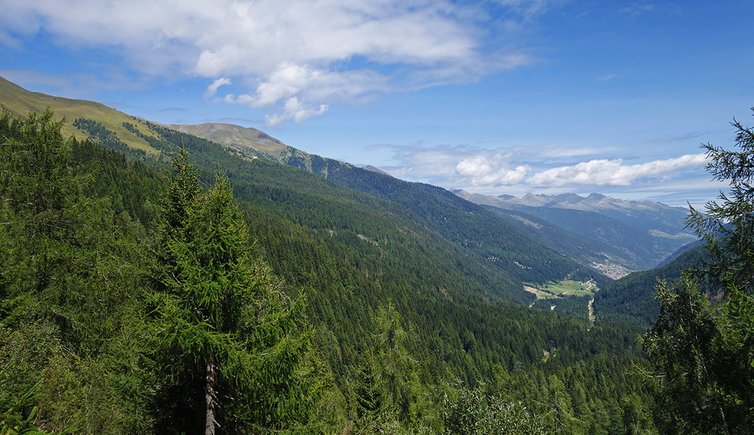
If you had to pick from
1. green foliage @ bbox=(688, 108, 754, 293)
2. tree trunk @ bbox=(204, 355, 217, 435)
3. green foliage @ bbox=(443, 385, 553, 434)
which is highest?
green foliage @ bbox=(688, 108, 754, 293)

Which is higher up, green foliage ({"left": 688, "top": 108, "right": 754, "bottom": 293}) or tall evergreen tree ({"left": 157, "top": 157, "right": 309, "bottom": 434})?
green foliage ({"left": 688, "top": 108, "right": 754, "bottom": 293})

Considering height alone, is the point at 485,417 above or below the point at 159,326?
below

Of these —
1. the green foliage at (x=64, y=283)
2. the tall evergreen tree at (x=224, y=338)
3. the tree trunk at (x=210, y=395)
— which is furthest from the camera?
the green foliage at (x=64, y=283)

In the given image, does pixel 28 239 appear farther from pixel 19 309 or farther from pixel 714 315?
pixel 714 315

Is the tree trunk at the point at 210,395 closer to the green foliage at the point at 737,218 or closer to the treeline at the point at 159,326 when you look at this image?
the treeline at the point at 159,326

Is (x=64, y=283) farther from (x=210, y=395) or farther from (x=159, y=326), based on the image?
(x=210, y=395)

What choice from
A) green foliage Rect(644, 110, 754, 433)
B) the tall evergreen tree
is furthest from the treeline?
green foliage Rect(644, 110, 754, 433)

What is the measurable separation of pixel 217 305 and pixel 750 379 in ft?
76.0

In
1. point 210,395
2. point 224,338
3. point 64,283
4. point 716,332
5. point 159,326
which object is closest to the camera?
point 224,338

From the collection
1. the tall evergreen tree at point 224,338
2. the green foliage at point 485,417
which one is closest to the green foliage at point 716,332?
the green foliage at point 485,417

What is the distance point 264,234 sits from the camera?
17412cm

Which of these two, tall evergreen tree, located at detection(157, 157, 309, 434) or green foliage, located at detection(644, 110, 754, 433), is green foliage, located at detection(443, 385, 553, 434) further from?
tall evergreen tree, located at detection(157, 157, 309, 434)

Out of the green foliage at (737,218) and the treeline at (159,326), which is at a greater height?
the green foliage at (737,218)

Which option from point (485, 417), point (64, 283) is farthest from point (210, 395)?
point (485, 417)
